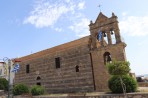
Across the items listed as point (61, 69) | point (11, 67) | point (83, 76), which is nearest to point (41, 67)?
point (61, 69)

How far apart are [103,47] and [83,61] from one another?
129 inches

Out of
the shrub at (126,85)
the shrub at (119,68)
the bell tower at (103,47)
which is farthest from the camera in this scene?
the bell tower at (103,47)

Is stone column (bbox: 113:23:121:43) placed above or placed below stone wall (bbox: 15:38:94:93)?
above

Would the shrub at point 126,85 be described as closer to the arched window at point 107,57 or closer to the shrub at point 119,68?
the shrub at point 119,68

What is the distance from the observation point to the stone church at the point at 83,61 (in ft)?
76.3

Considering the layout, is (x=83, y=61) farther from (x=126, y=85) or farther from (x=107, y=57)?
(x=126, y=85)

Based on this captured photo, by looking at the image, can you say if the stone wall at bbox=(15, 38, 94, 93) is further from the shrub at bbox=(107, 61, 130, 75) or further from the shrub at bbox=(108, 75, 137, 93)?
the shrub at bbox=(107, 61, 130, 75)

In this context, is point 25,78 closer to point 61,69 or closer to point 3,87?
point 3,87

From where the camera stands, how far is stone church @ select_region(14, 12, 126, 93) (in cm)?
2325

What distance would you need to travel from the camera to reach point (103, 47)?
2364cm

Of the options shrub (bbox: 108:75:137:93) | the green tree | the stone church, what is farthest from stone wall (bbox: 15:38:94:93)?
the green tree

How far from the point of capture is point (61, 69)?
27.4 meters

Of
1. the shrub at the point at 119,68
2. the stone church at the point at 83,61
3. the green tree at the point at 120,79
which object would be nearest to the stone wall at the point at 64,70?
the stone church at the point at 83,61

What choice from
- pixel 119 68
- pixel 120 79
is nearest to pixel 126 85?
pixel 120 79
